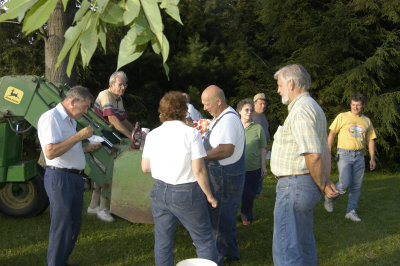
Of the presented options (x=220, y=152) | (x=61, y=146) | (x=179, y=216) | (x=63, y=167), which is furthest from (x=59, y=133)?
(x=220, y=152)

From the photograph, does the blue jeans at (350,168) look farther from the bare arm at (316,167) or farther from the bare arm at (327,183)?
the bare arm at (316,167)

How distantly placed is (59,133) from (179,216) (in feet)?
3.93

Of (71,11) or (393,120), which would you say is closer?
(71,11)

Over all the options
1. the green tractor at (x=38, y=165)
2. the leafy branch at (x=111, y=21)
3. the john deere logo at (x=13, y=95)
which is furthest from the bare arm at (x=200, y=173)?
the john deere logo at (x=13, y=95)

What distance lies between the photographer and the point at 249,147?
535 centimetres

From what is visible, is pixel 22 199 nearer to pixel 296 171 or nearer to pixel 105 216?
pixel 105 216

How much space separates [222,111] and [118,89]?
6.19 ft

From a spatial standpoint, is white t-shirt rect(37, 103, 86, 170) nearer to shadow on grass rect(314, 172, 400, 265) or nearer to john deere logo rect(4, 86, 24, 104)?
john deere logo rect(4, 86, 24, 104)

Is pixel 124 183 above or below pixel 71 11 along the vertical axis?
below

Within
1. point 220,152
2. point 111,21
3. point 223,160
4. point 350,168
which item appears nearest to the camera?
point 111,21

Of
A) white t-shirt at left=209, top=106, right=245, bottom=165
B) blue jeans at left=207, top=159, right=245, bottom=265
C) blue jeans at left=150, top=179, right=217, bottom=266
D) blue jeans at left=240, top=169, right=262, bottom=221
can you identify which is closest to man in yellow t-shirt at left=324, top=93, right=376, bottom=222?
blue jeans at left=240, top=169, right=262, bottom=221

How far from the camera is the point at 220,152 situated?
3504 mm

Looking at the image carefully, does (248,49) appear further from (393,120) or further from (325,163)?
(325,163)

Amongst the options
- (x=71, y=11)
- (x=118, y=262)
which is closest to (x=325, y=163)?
(x=118, y=262)
